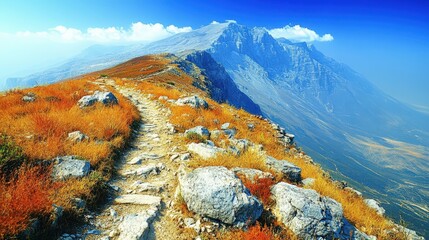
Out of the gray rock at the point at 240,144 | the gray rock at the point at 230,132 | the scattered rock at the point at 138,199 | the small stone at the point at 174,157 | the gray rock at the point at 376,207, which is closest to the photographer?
the scattered rock at the point at 138,199

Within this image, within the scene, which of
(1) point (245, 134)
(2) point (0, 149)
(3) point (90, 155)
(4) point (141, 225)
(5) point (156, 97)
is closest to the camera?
(4) point (141, 225)

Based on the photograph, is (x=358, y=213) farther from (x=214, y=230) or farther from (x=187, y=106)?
(x=187, y=106)

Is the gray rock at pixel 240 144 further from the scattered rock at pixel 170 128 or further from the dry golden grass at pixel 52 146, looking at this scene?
the dry golden grass at pixel 52 146

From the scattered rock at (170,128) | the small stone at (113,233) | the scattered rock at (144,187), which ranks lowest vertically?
the scattered rock at (144,187)

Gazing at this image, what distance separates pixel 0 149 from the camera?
6.56 meters

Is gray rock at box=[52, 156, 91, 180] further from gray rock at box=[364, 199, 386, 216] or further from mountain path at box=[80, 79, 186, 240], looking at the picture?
gray rock at box=[364, 199, 386, 216]

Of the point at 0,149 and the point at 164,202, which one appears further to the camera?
the point at 164,202

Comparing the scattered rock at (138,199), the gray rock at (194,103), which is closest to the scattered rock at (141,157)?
the scattered rock at (138,199)

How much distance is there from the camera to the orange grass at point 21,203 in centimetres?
454

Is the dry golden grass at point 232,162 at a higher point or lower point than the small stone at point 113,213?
higher

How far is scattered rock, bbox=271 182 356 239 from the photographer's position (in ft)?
21.4

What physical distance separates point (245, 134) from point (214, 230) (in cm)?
955

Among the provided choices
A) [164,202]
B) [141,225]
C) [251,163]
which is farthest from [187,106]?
[141,225]

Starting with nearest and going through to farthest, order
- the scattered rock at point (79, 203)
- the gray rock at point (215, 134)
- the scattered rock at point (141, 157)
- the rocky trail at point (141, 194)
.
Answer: the rocky trail at point (141, 194), the scattered rock at point (79, 203), the scattered rock at point (141, 157), the gray rock at point (215, 134)
